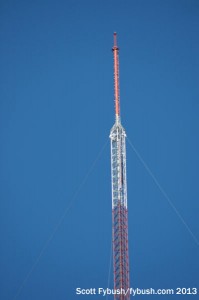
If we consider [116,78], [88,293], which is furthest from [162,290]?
[116,78]

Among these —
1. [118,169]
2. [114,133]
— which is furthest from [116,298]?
[114,133]

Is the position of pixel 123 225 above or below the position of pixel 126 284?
above

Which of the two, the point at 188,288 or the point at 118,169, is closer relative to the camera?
the point at 118,169

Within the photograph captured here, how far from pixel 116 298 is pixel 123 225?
5.24 meters

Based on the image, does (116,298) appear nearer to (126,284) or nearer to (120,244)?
(126,284)

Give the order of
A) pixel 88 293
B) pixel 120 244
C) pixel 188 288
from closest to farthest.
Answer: pixel 120 244, pixel 88 293, pixel 188 288

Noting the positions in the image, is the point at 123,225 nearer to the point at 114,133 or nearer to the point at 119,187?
the point at 119,187

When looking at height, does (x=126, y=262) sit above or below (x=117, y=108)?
below

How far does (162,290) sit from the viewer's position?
43.5 meters

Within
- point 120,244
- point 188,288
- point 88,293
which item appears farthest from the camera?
point 188,288

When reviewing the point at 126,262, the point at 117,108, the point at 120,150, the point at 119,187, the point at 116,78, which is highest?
the point at 116,78

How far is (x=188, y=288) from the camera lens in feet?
149

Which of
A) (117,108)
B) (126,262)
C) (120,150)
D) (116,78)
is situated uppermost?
(116,78)

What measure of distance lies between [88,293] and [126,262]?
44.2ft
